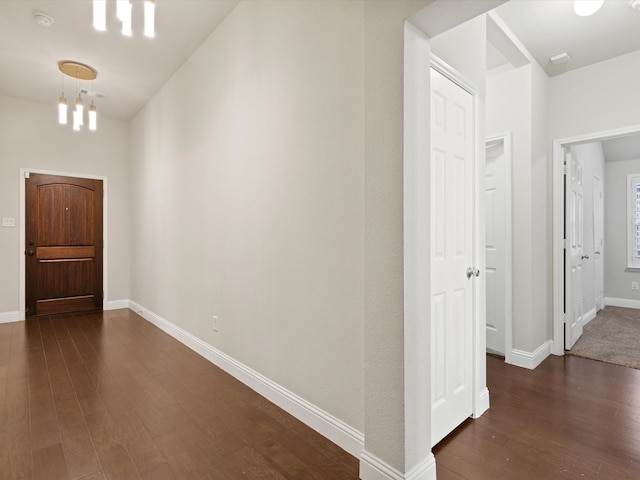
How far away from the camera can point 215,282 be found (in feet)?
10.3

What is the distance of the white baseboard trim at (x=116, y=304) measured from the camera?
5.44 m

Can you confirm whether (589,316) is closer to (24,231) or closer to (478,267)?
(478,267)

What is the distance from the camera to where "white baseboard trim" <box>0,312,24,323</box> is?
15.1 ft

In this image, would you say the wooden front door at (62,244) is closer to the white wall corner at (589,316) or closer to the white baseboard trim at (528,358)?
the white baseboard trim at (528,358)

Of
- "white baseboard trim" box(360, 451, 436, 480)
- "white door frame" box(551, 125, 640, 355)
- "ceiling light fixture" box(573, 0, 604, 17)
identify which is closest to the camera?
"white baseboard trim" box(360, 451, 436, 480)

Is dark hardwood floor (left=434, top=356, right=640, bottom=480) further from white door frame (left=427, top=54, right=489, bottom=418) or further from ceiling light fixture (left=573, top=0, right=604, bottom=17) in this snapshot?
ceiling light fixture (left=573, top=0, right=604, bottom=17)

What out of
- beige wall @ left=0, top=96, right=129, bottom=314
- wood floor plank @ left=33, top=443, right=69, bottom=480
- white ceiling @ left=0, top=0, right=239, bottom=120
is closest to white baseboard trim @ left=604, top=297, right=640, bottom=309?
white ceiling @ left=0, top=0, right=239, bottom=120

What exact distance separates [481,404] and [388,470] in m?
1.03

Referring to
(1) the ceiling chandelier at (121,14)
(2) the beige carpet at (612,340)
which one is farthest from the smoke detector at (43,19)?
(2) the beige carpet at (612,340)

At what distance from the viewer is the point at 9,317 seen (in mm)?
4652

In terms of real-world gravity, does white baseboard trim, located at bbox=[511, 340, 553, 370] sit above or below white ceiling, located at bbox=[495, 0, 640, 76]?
below

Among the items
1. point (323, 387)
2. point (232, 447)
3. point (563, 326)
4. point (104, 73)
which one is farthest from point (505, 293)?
point (104, 73)

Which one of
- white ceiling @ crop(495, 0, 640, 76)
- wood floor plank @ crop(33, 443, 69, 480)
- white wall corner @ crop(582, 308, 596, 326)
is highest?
white ceiling @ crop(495, 0, 640, 76)

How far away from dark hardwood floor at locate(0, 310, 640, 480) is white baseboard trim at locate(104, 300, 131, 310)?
7.52 ft
